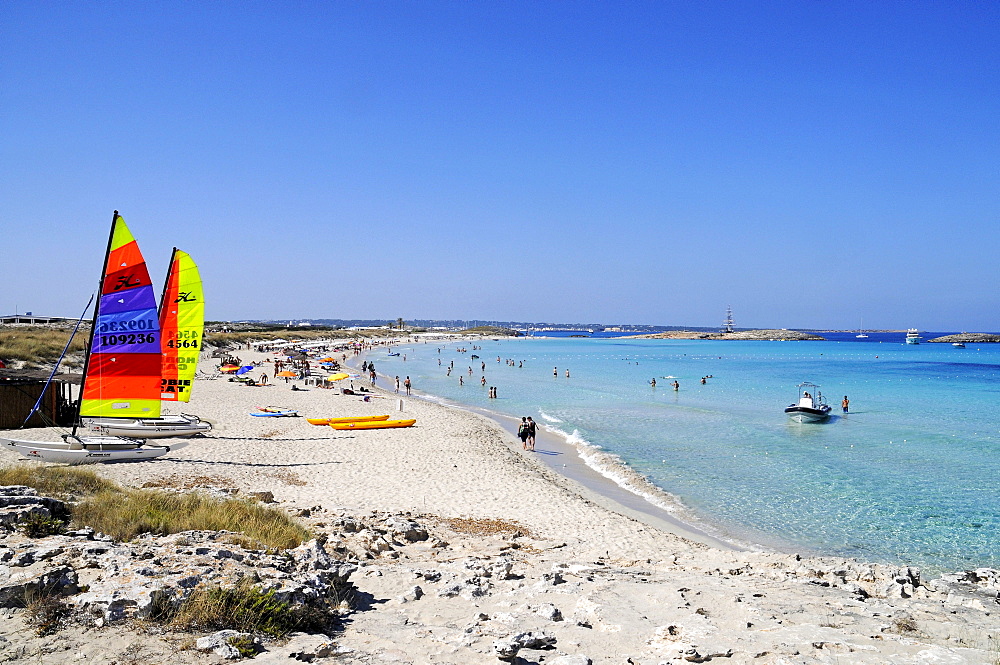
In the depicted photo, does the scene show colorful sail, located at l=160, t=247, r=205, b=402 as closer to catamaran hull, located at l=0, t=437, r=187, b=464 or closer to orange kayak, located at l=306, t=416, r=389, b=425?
catamaran hull, located at l=0, t=437, r=187, b=464

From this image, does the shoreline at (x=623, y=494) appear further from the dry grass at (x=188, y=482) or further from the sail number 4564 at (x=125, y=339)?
the sail number 4564 at (x=125, y=339)

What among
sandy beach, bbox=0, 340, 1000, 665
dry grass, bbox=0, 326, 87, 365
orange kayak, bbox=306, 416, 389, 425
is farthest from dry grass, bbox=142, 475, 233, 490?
dry grass, bbox=0, 326, 87, 365

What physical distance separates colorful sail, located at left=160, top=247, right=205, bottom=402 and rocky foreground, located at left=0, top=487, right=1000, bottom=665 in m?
8.46

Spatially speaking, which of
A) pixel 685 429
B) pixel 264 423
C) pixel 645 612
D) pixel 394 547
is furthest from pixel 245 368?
pixel 645 612

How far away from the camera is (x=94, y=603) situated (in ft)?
15.5

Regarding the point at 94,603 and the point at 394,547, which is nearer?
the point at 94,603

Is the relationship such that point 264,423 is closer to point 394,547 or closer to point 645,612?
point 394,547

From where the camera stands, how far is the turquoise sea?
11977mm

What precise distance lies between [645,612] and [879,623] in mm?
2315

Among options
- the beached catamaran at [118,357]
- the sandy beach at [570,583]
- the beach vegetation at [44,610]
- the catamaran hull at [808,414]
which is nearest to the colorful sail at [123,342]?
the beached catamaran at [118,357]

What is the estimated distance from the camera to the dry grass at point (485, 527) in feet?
32.6

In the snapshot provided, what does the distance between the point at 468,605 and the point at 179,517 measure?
13.4 feet

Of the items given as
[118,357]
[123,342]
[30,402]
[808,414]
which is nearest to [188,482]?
[118,357]

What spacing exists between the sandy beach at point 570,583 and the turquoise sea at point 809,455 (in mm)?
2241
